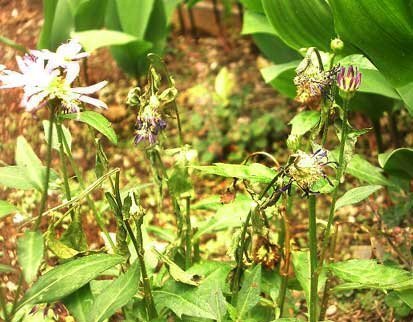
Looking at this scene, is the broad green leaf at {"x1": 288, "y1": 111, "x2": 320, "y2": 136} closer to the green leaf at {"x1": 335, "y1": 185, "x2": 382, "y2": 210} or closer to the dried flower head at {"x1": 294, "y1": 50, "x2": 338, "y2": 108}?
the green leaf at {"x1": 335, "y1": 185, "x2": 382, "y2": 210}

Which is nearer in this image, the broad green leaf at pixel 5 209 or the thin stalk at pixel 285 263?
the broad green leaf at pixel 5 209

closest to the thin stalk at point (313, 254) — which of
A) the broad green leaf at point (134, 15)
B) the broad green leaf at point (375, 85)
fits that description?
the broad green leaf at point (375, 85)

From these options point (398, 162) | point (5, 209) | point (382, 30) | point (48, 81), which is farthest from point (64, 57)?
point (398, 162)

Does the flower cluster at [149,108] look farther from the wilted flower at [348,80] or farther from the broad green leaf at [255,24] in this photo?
the broad green leaf at [255,24]

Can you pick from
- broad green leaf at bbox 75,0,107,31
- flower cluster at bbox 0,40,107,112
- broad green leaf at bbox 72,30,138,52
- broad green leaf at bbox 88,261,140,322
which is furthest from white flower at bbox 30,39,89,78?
broad green leaf at bbox 75,0,107,31

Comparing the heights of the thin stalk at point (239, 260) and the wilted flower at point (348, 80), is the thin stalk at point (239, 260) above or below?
below
